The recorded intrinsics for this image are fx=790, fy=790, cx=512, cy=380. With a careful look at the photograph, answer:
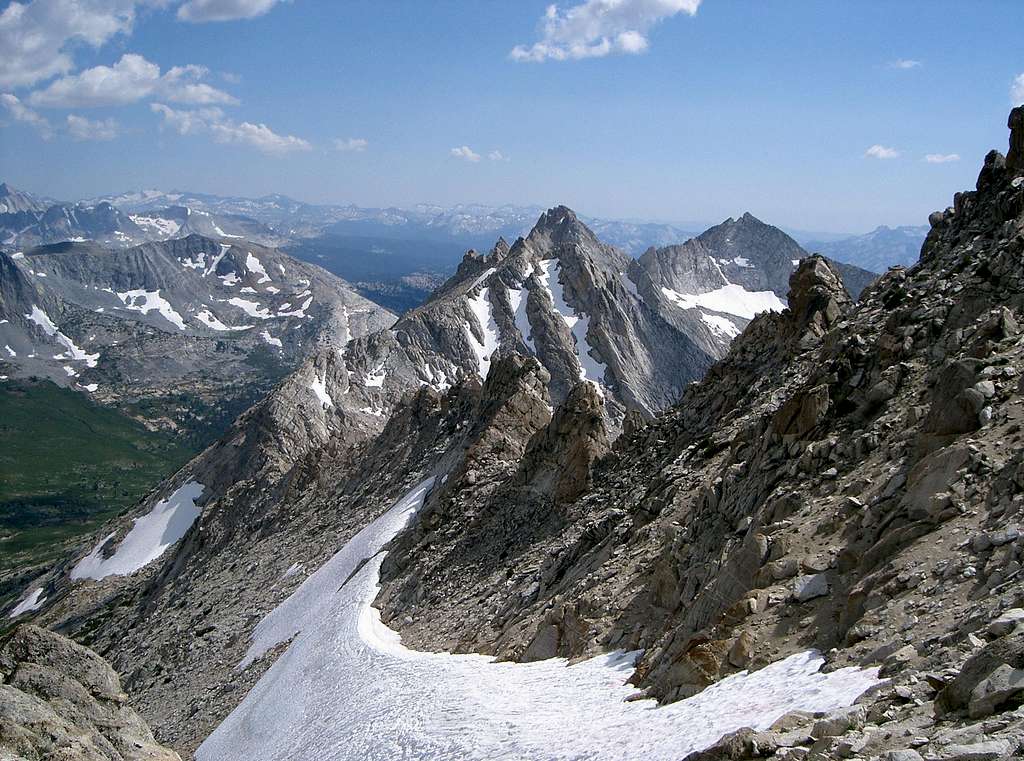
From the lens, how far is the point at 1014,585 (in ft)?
38.0

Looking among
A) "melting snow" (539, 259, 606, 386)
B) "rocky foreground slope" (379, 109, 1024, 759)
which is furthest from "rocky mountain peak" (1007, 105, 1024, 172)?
"melting snow" (539, 259, 606, 386)

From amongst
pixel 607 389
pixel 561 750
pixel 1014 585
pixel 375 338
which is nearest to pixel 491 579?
pixel 561 750

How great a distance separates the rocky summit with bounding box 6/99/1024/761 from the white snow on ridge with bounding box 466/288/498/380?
85450 millimetres

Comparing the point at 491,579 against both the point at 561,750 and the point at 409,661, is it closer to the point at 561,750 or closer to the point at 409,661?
the point at 409,661

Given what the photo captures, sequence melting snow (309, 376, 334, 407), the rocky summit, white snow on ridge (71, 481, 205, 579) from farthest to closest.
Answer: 1. melting snow (309, 376, 334, 407)
2. white snow on ridge (71, 481, 205, 579)
3. the rocky summit

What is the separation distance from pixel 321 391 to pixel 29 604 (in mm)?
50740

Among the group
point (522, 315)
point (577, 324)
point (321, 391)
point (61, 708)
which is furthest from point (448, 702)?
point (577, 324)

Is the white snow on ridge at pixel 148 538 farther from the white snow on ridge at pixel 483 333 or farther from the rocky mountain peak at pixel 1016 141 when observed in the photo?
the rocky mountain peak at pixel 1016 141

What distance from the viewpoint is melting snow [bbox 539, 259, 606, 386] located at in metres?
165

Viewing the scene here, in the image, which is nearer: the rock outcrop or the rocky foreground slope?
the rocky foreground slope

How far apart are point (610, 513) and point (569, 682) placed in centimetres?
1082

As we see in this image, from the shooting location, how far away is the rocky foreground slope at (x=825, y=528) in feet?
36.7

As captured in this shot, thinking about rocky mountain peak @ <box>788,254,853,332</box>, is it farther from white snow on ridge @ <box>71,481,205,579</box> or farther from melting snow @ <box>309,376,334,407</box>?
melting snow @ <box>309,376,334,407</box>

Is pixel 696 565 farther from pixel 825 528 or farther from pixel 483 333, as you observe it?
pixel 483 333
